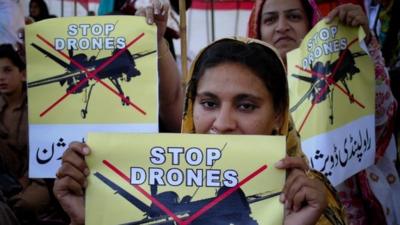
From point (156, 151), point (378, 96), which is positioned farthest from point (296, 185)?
point (378, 96)

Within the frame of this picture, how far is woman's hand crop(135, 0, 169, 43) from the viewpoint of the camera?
10.2 ft

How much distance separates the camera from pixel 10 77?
4.80m

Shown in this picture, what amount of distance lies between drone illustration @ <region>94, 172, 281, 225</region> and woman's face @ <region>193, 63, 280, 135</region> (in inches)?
8.3

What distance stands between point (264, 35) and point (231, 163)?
181 centimetres

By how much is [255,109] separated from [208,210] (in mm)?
352

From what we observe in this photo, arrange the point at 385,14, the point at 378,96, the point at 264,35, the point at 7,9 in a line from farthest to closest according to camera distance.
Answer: the point at 7,9, the point at 385,14, the point at 264,35, the point at 378,96

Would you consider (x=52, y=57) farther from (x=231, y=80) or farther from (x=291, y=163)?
(x=291, y=163)

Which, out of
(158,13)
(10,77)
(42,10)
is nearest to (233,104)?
(158,13)

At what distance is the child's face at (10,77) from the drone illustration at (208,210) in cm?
294

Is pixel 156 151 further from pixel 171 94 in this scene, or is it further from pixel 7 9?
pixel 7 9

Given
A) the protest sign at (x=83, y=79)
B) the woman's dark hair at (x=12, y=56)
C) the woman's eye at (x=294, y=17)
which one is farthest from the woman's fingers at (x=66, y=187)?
the woman's dark hair at (x=12, y=56)

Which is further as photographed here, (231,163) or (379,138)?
(379,138)

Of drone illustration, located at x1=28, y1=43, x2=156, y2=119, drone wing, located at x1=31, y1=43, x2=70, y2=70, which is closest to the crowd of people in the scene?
drone illustration, located at x1=28, y1=43, x2=156, y2=119

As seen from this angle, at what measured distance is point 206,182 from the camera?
2008 millimetres
